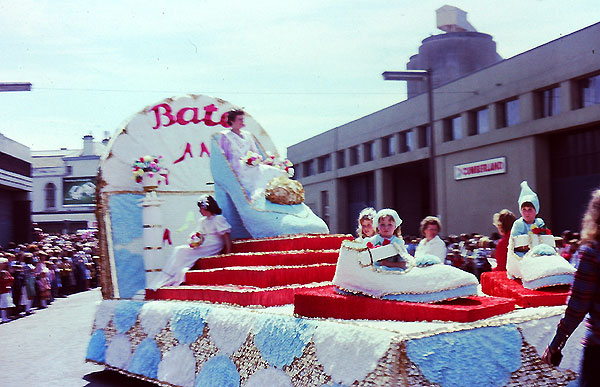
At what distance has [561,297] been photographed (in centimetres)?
495

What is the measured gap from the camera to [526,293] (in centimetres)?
505

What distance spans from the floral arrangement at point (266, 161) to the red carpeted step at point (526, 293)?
363cm

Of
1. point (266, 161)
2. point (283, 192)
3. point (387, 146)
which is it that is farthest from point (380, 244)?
point (387, 146)

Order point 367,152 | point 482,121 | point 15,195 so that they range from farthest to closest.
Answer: point 367,152
point 15,195
point 482,121

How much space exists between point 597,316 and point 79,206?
58.6m

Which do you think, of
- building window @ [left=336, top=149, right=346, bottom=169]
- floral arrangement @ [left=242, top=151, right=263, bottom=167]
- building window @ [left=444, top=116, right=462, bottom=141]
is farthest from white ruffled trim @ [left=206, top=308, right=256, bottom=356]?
building window @ [left=336, top=149, right=346, bottom=169]

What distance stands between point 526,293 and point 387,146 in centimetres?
2850

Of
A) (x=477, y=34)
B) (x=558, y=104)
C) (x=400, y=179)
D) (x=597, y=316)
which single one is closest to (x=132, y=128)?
(x=597, y=316)

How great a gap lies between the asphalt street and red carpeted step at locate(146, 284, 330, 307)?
143 cm

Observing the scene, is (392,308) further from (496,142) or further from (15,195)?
(15,195)

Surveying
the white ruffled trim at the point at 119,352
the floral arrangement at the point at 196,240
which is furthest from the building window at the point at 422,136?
the white ruffled trim at the point at 119,352

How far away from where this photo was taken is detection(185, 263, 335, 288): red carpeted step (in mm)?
6207

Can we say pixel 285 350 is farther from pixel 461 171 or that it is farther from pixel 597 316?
pixel 461 171

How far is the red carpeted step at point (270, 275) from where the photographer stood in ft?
20.4
